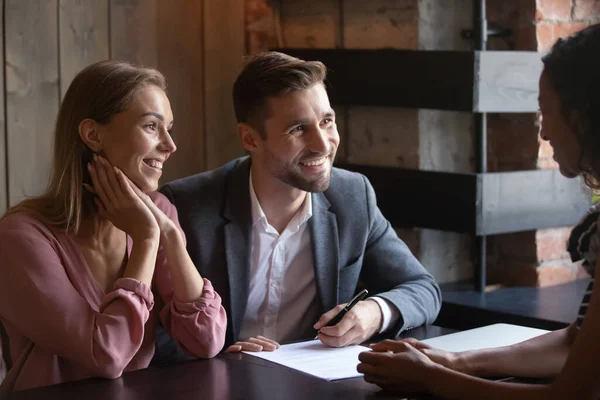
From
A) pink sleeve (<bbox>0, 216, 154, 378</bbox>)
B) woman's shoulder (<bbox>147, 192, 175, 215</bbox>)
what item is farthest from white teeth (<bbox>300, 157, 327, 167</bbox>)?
pink sleeve (<bbox>0, 216, 154, 378</bbox>)

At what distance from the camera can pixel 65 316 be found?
172 cm

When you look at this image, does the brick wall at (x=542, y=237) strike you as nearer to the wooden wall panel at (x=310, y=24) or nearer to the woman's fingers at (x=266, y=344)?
the wooden wall panel at (x=310, y=24)

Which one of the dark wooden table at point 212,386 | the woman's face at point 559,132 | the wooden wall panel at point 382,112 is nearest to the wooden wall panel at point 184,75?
the wooden wall panel at point 382,112

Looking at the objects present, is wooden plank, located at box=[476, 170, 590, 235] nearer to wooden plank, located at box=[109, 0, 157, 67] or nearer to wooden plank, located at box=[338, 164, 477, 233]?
wooden plank, located at box=[338, 164, 477, 233]

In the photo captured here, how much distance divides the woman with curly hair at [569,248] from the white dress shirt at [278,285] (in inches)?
25.3

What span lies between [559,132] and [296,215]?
0.91 meters

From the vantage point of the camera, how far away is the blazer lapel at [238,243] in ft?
7.16

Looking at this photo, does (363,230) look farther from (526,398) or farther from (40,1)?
(40,1)

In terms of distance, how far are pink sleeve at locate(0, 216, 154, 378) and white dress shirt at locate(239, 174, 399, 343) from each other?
1.62 ft

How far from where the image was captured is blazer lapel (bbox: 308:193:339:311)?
2.25m

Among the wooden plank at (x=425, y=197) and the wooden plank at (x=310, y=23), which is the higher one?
the wooden plank at (x=310, y=23)

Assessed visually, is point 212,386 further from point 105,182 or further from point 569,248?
point 569,248

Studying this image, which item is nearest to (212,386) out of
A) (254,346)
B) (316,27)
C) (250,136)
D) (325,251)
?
(254,346)

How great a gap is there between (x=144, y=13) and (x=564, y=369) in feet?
6.80
